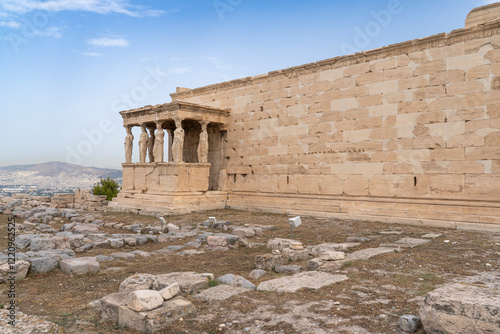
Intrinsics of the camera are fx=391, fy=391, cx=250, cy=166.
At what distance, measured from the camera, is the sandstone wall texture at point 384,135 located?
32.6 ft

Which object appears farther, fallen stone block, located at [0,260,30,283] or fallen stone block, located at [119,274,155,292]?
fallen stone block, located at [0,260,30,283]

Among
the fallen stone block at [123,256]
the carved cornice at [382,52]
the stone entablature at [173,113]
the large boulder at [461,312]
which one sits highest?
the carved cornice at [382,52]

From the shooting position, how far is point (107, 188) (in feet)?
64.5

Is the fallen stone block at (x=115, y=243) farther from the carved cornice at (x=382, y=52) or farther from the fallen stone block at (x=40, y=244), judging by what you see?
the carved cornice at (x=382, y=52)

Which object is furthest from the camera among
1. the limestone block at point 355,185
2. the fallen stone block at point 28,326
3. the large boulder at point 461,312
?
the limestone block at point 355,185

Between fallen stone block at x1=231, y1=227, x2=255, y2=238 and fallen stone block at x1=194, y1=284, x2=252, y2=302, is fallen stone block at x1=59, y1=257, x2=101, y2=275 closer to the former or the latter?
fallen stone block at x1=194, y1=284, x2=252, y2=302

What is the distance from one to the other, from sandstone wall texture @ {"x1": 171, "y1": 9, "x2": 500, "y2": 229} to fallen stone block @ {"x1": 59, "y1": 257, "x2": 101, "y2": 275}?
8.03 m

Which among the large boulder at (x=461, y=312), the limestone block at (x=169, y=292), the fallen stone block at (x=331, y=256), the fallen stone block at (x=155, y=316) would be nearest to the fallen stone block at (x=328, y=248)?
the fallen stone block at (x=331, y=256)

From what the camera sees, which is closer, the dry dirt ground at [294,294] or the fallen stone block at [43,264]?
the dry dirt ground at [294,294]

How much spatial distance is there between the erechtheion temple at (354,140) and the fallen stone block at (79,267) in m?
7.88

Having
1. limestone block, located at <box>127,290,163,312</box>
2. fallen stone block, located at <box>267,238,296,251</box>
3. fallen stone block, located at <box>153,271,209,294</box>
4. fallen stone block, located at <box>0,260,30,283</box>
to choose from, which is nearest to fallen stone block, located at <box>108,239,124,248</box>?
fallen stone block, located at <box>0,260,30,283</box>

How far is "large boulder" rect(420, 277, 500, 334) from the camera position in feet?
9.36

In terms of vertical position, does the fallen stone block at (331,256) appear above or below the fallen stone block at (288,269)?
above

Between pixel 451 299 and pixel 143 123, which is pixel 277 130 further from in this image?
pixel 451 299
